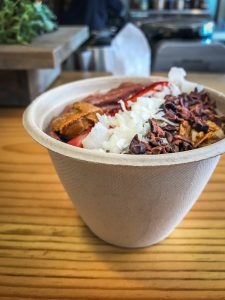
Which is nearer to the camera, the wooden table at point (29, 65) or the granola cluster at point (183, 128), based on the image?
the granola cluster at point (183, 128)

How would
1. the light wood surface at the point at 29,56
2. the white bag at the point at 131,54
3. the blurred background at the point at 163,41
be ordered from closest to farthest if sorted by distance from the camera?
the light wood surface at the point at 29,56 → the white bag at the point at 131,54 → the blurred background at the point at 163,41

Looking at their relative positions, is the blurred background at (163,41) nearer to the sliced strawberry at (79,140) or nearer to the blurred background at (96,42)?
the blurred background at (96,42)

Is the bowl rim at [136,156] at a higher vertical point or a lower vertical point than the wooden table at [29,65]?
higher

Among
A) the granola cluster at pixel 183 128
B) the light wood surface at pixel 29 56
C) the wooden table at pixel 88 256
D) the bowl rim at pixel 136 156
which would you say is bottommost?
the wooden table at pixel 88 256

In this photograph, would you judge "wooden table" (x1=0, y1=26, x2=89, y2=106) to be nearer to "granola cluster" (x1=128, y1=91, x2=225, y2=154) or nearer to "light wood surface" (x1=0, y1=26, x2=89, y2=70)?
"light wood surface" (x1=0, y1=26, x2=89, y2=70)

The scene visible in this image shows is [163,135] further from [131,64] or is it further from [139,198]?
A: [131,64]

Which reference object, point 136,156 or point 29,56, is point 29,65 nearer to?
point 29,56

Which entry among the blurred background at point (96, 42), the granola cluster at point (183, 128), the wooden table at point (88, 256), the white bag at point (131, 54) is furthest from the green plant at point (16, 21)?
the granola cluster at point (183, 128)
